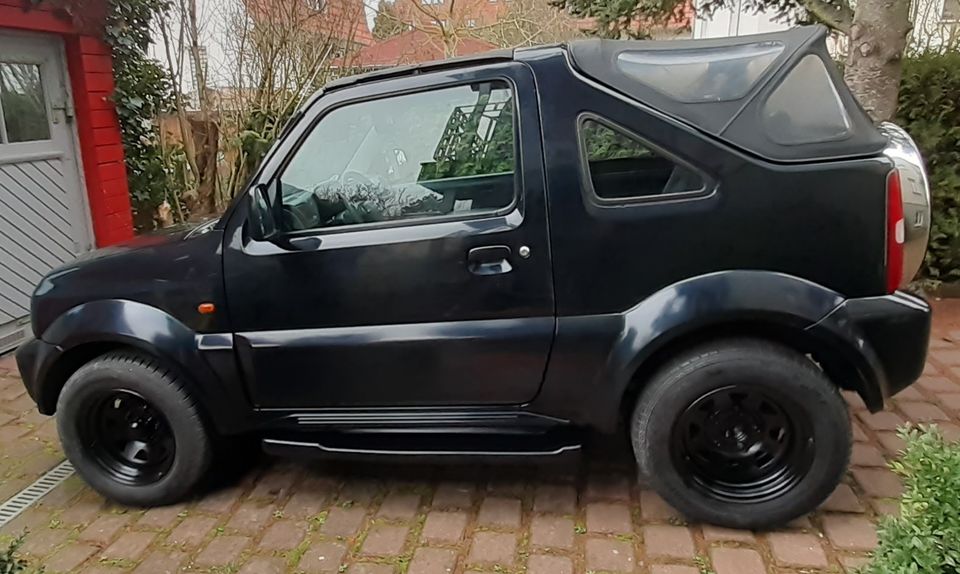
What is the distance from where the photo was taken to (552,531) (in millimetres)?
2797

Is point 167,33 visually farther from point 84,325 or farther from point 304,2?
point 84,325

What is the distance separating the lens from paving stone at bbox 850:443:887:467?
10.4 feet

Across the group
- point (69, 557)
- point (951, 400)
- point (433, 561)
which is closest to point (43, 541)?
point (69, 557)

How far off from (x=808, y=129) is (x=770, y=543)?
5.07 feet

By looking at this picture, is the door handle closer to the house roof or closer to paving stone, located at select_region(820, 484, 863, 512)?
paving stone, located at select_region(820, 484, 863, 512)

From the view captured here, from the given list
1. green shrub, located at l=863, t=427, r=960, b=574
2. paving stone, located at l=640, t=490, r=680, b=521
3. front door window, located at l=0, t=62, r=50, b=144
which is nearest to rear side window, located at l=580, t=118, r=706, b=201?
green shrub, located at l=863, t=427, r=960, b=574

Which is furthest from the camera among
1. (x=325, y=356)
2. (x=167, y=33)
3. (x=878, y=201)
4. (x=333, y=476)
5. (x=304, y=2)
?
(x=304, y=2)

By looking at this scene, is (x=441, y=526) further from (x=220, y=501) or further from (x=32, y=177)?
(x=32, y=177)

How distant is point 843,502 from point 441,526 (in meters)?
1.65

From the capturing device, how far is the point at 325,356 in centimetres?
285

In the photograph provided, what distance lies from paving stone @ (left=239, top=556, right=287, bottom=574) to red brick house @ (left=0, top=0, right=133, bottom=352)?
3731 mm

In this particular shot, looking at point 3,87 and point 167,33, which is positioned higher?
point 167,33

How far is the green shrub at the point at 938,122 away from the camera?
5277mm

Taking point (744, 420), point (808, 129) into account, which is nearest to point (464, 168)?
point (808, 129)
